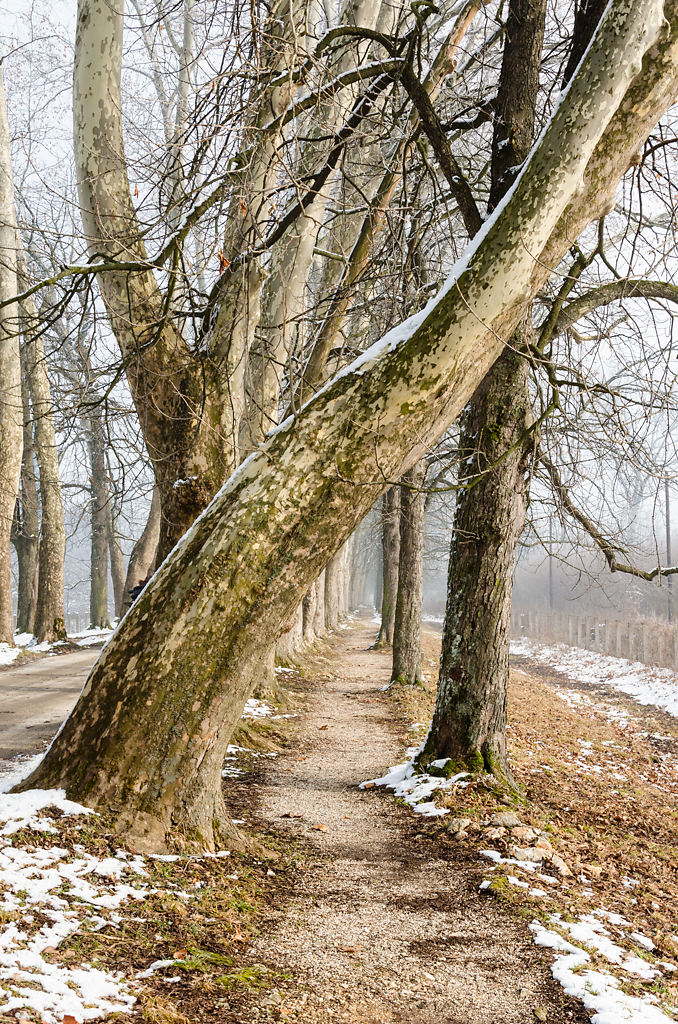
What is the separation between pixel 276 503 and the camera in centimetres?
397

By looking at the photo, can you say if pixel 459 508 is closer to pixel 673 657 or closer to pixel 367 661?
pixel 367 661

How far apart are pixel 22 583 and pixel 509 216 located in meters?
17.2

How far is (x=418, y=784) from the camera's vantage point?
19.1 feet

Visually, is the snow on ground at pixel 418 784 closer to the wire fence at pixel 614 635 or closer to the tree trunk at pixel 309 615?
the tree trunk at pixel 309 615

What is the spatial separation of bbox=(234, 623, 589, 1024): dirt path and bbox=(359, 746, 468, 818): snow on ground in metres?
0.11

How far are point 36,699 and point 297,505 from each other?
261 inches

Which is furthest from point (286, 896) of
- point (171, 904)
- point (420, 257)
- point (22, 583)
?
point (22, 583)

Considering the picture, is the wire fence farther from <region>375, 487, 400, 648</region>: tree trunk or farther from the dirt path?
the dirt path

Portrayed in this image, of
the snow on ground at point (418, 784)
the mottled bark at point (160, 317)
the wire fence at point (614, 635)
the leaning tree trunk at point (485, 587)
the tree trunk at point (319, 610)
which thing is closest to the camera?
the mottled bark at point (160, 317)

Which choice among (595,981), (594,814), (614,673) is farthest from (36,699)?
(614,673)

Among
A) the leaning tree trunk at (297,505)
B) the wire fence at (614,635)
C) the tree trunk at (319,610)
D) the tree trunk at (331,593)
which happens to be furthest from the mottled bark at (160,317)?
the tree trunk at (331,593)

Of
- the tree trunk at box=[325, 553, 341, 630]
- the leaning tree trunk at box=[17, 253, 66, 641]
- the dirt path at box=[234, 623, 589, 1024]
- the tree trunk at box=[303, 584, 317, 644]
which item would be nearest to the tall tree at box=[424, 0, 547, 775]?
the dirt path at box=[234, 623, 589, 1024]

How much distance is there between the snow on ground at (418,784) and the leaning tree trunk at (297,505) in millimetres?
1887

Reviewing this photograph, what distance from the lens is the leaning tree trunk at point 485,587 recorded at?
19.5ft
